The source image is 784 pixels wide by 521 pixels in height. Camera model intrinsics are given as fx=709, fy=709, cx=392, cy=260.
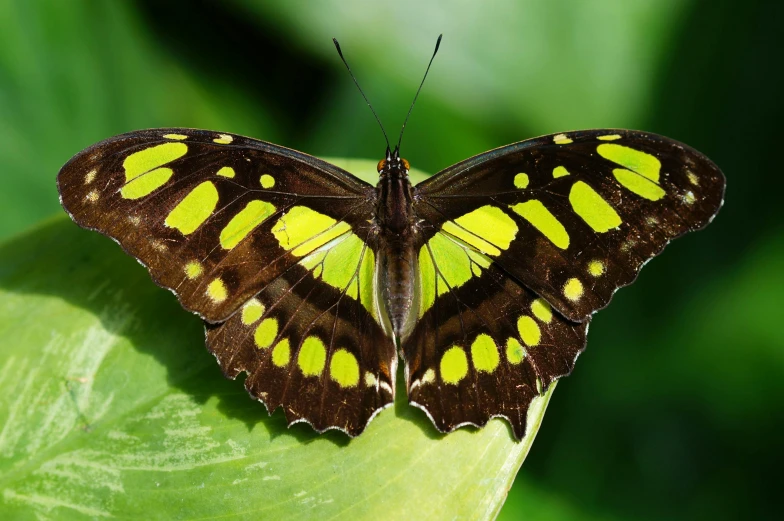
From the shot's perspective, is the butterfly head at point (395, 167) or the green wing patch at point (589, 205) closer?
the green wing patch at point (589, 205)

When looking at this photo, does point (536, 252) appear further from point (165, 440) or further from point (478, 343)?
point (165, 440)

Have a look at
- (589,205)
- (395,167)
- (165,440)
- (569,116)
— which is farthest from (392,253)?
(569,116)

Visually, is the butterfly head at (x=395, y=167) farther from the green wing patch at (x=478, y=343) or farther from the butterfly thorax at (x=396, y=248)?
the green wing patch at (x=478, y=343)

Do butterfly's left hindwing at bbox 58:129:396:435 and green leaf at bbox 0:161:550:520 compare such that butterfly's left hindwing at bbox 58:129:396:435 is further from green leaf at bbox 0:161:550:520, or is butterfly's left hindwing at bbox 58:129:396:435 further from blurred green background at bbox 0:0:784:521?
blurred green background at bbox 0:0:784:521

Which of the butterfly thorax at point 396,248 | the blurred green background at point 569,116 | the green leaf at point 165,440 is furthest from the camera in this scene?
the blurred green background at point 569,116

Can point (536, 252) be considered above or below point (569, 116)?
below

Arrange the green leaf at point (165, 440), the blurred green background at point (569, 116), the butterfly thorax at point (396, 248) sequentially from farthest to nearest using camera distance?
the blurred green background at point (569, 116) → the butterfly thorax at point (396, 248) → the green leaf at point (165, 440)

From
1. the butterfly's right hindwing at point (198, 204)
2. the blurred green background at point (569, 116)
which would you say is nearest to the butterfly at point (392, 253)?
the butterfly's right hindwing at point (198, 204)
